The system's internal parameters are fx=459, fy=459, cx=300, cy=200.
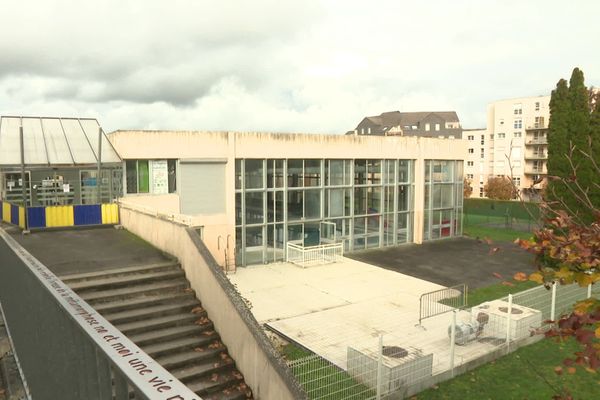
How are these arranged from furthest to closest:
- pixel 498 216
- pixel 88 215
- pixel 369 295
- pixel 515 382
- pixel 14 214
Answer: pixel 498 216 → pixel 369 295 → pixel 14 214 → pixel 88 215 → pixel 515 382

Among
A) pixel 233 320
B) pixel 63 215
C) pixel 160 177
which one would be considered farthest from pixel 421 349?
pixel 160 177

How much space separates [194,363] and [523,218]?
45635mm

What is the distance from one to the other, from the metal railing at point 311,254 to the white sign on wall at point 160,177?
715 centimetres

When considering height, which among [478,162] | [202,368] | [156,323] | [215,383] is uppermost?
[478,162]

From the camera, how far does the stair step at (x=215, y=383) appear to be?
26.2 ft

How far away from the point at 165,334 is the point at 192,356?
70cm

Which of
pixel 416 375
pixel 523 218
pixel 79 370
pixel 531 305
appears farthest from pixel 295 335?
pixel 523 218

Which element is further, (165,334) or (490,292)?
(490,292)

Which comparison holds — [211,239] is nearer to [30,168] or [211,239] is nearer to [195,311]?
[30,168]

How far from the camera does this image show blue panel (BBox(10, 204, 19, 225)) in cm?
1589

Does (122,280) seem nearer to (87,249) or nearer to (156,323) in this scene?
(156,323)

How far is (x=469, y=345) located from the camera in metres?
13.3

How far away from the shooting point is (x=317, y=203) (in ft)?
84.8

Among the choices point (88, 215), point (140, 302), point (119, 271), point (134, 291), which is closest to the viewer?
point (140, 302)
